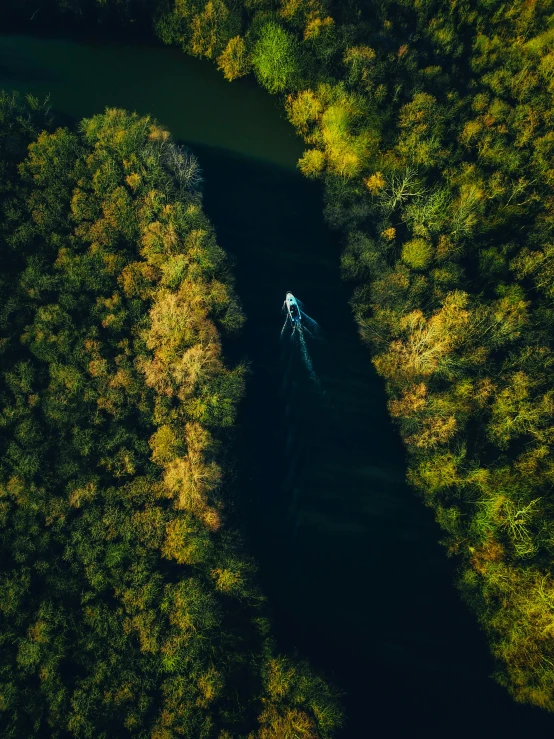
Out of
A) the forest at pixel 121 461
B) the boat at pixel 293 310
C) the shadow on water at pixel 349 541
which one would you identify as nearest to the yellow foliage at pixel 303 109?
the forest at pixel 121 461

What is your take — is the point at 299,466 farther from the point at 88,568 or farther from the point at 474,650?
the point at 474,650

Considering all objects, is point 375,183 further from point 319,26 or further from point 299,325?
point 319,26

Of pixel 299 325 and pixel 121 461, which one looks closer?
pixel 121 461

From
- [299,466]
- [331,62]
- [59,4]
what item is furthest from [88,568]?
[59,4]

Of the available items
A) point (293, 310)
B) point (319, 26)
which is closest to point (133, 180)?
point (293, 310)

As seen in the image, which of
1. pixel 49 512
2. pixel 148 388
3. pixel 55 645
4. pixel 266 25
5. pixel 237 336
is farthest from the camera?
pixel 266 25

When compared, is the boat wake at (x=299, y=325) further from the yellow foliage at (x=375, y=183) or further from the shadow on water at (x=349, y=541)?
the yellow foliage at (x=375, y=183)

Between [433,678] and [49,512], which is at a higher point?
[49,512]

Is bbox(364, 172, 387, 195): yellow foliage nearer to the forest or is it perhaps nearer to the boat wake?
the boat wake
